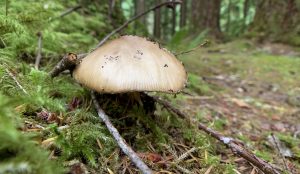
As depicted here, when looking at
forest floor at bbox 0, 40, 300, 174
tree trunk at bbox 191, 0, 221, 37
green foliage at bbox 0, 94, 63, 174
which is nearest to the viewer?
green foliage at bbox 0, 94, 63, 174

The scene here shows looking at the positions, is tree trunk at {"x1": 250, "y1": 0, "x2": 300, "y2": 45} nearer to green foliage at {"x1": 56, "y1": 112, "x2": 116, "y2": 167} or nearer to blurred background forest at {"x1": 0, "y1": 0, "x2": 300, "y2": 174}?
blurred background forest at {"x1": 0, "y1": 0, "x2": 300, "y2": 174}

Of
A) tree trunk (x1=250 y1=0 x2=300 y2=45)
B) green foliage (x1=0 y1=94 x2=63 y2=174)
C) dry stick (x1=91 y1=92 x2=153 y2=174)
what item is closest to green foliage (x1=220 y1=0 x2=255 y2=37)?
tree trunk (x1=250 y1=0 x2=300 y2=45)

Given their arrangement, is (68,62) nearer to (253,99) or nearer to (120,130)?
(120,130)

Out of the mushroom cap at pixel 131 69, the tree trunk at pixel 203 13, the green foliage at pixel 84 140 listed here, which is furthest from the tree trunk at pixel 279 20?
the green foliage at pixel 84 140

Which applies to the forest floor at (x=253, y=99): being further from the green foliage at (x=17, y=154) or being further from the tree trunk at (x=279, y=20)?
the green foliage at (x=17, y=154)

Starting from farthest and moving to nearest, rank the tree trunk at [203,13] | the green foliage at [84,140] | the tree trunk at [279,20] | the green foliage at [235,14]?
1. the green foliage at [235,14]
2. the tree trunk at [203,13]
3. the tree trunk at [279,20]
4. the green foliage at [84,140]

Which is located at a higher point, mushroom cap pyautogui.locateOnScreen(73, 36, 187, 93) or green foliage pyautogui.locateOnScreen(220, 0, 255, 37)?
green foliage pyautogui.locateOnScreen(220, 0, 255, 37)

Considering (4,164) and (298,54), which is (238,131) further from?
(298,54)
